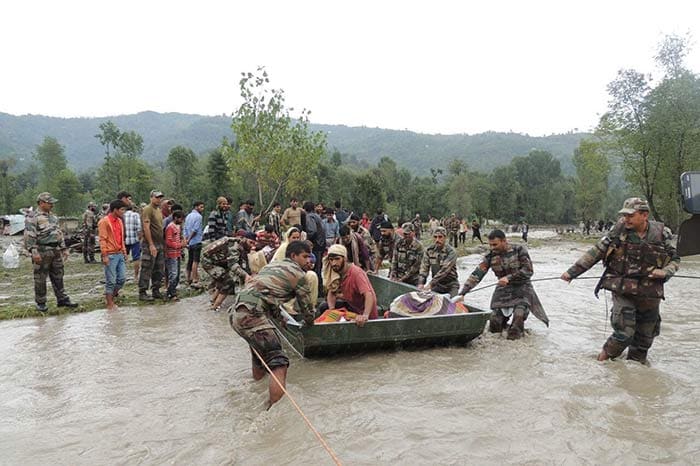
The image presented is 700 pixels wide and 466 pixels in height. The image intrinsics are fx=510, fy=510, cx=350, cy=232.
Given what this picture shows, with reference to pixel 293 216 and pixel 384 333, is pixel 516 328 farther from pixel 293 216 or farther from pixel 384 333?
pixel 293 216

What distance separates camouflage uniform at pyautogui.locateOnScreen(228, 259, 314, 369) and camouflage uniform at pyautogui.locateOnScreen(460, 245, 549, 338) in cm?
304

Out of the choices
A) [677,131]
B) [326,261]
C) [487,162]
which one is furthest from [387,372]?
→ [487,162]

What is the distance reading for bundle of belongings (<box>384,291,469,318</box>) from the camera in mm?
6263

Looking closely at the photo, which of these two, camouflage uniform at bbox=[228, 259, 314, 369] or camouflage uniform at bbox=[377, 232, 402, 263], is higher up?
camouflage uniform at bbox=[228, 259, 314, 369]

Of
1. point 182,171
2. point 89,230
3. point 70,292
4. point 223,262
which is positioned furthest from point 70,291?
point 182,171

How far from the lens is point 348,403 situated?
483cm

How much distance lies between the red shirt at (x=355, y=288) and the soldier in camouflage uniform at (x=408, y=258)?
7.82 ft

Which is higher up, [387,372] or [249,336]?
[249,336]

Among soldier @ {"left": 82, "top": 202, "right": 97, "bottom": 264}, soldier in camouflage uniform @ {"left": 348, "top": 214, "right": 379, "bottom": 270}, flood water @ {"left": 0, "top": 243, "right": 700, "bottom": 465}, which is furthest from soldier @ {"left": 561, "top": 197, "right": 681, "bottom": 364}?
soldier @ {"left": 82, "top": 202, "right": 97, "bottom": 264}

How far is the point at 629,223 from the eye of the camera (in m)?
5.25

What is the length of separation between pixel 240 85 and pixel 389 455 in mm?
14560

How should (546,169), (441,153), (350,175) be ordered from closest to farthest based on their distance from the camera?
(350,175)
(546,169)
(441,153)

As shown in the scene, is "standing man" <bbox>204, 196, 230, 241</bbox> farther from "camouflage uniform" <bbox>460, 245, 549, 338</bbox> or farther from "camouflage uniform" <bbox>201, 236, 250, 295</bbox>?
"camouflage uniform" <bbox>460, 245, 549, 338</bbox>

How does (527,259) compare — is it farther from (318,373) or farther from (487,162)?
(487,162)
